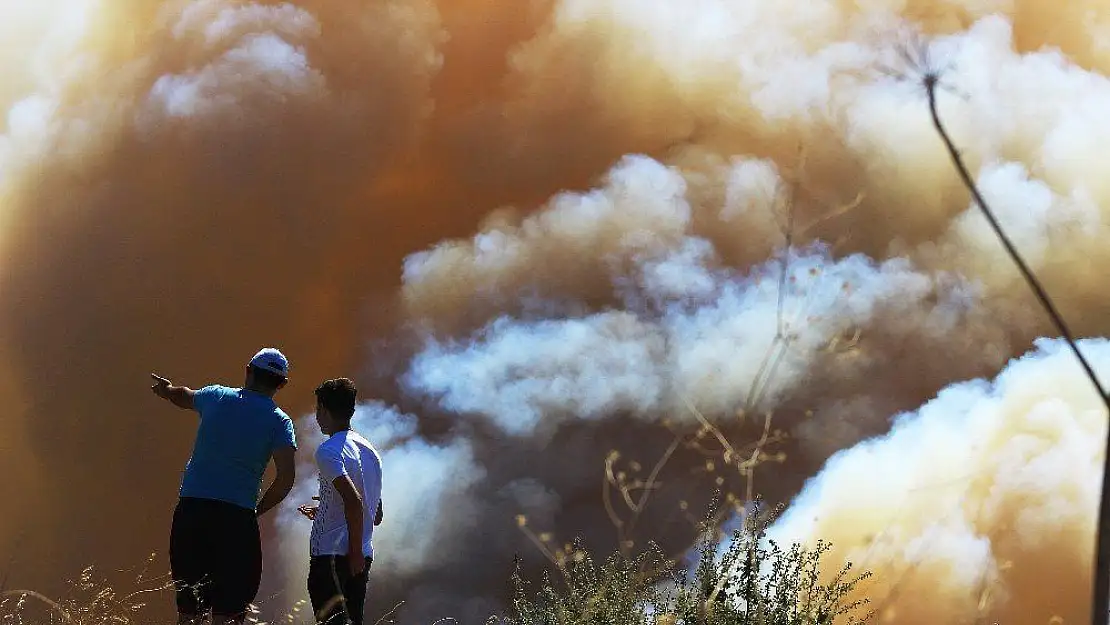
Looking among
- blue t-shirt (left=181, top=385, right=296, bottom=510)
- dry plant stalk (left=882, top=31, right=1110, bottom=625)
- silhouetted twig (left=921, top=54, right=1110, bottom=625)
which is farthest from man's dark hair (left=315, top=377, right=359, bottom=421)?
silhouetted twig (left=921, top=54, right=1110, bottom=625)

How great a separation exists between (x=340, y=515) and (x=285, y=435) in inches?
15.4

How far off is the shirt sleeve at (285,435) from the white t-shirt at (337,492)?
0.23 metres

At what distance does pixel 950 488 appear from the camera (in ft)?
20.0

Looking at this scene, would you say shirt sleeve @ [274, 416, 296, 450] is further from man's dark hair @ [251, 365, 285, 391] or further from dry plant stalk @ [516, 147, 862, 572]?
dry plant stalk @ [516, 147, 862, 572]

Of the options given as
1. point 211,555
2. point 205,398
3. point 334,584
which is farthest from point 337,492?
point 205,398

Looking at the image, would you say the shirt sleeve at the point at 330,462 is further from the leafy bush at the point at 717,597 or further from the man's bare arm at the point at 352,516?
the leafy bush at the point at 717,597

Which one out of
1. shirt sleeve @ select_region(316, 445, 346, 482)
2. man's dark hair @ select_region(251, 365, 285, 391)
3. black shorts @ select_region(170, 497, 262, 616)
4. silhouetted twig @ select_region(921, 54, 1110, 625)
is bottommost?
silhouetted twig @ select_region(921, 54, 1110, 625)

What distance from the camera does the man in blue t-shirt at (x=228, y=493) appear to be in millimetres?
4035

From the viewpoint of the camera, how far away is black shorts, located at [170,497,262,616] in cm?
403

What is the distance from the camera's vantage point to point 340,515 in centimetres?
406

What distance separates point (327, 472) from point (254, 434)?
1.13 ft

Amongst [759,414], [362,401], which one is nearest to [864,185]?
[759,414]

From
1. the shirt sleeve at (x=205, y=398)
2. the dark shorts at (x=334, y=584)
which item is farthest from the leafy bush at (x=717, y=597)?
the shirt sleeve at (x=205, y=398)

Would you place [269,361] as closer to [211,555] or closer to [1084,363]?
[211,555]
